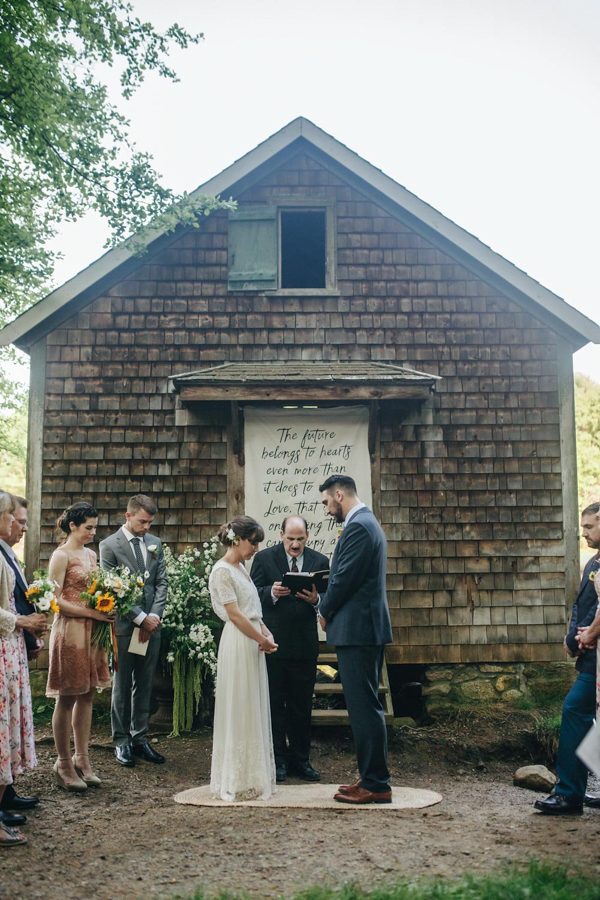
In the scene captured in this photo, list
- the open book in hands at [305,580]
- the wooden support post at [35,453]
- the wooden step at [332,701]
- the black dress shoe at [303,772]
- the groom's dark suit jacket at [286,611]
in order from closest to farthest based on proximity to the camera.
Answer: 1. the open book in hands at [305,580]
2. the black dress shoe at [303,772]
3. the groom's dark suit jacket at [286,611]
4. the wooden step at [332,701]
5. the wooden support post at [35,453]

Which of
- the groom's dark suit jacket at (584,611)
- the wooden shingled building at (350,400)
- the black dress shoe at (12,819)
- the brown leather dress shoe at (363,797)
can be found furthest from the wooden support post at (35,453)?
the groom's dark suit jacket at (584,611)

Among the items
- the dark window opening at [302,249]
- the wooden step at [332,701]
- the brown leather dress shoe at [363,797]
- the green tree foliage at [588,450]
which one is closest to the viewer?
the brown leather dress shoe at [363,797]

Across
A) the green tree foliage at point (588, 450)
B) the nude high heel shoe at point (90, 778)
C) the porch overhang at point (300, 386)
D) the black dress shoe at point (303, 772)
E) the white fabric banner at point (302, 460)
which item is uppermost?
the green tree foliage at point (588, 450)

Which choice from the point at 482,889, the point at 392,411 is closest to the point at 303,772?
the point at 482,889

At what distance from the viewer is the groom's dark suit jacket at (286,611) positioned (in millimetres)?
6711

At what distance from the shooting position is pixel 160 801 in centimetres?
584

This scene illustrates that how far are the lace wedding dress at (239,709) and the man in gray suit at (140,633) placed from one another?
125cm

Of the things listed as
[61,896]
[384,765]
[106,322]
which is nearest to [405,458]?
[106,322]

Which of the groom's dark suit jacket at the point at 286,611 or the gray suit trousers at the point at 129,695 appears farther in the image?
the gray suit trousers at the point at 129,695

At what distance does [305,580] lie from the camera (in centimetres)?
647

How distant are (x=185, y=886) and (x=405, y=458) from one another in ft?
18.5

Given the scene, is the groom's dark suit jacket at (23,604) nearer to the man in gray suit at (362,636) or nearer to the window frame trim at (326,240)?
the man in gray suit at (362,636)

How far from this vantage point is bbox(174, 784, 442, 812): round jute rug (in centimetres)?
552

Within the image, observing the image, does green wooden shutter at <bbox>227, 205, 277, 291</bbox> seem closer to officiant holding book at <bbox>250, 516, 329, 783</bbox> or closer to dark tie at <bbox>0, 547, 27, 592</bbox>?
officiant holding book at <bbox>250, 516, 329, 783</bbox>
